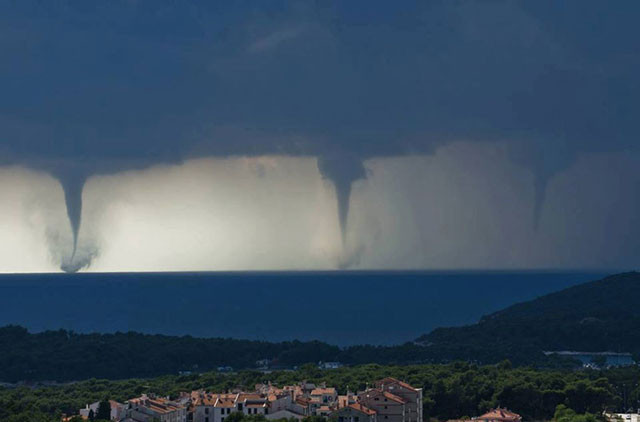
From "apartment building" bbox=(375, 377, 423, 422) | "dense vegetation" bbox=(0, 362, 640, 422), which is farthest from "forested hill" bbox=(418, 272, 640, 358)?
"apartment building" bbox=(375, 377, 423, 422)

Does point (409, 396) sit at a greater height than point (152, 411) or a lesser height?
greater

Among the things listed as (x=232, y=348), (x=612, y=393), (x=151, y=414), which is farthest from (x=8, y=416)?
(x=232, y=348)

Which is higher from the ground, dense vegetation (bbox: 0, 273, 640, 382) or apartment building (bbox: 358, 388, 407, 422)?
dense vegetation (bbox: 0, 273, 640, 382)

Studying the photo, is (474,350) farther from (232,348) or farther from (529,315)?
(529,315)

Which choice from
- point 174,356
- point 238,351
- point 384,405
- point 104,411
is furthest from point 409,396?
point 238,351

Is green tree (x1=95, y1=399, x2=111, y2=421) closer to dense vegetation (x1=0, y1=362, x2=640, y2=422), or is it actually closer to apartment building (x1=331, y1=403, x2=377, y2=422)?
dense vegetation (x1=0, y1=362, x2=640, y2=422)

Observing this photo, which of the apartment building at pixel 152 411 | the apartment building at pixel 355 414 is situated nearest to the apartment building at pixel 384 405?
the apartment building at pixel 355 414

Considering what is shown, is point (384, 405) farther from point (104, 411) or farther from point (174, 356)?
point (174, 356)
